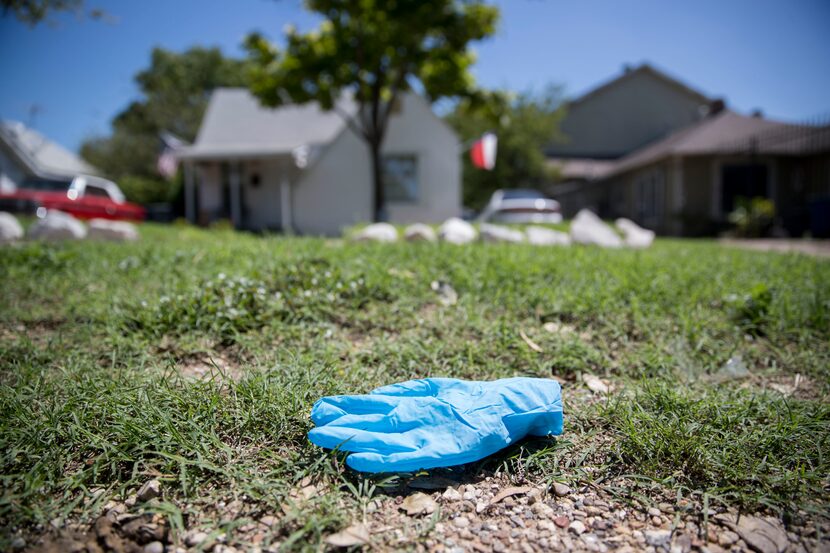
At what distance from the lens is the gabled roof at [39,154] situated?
2342 cm

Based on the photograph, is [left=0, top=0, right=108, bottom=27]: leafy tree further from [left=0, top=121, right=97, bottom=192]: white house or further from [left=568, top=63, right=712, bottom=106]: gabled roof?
[left=568, top=63, right=712, bottom=106]: gabled roof

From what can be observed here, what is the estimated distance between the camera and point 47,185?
14625mm

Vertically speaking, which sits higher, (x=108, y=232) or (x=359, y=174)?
(x=359, y=174)

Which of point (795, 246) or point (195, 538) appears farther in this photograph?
point (795, 246)

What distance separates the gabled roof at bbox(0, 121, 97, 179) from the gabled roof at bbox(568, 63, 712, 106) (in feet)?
76.9

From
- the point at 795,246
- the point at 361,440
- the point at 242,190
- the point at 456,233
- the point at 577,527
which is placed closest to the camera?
the point at 577,527

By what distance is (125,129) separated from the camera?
37781 millimetres

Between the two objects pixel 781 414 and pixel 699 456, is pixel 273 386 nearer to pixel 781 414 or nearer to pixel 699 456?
pixel 699 456

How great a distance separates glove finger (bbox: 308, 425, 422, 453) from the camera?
5.81ft

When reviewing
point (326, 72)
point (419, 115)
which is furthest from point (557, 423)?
point (419, 115)

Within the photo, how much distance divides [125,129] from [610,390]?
4298 centimetres

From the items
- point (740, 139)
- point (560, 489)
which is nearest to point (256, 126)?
point (740, 139)

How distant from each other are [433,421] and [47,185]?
1671cm

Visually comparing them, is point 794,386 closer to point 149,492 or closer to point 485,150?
point 149,492
